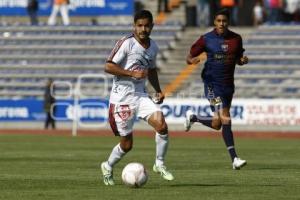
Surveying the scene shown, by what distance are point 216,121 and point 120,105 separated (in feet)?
16.3

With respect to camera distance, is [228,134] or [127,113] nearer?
[127,113]

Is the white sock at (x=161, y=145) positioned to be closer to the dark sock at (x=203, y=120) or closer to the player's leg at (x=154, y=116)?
the player's leg at (x=154, y=116)

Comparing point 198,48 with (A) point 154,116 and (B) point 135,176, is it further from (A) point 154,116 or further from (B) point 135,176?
(B) point 135,176

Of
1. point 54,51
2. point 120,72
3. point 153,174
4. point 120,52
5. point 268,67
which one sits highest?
point 120,52

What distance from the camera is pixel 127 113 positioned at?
14.1 meters

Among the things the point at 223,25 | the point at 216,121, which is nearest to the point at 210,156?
the point at 216,121

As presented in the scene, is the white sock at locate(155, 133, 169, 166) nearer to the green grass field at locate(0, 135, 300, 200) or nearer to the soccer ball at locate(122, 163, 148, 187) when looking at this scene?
the green grass field at locate(0, 135, 300, 200)

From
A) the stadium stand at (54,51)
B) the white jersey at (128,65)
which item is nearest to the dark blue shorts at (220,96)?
the white jersey at (128,65)

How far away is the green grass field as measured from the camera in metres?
12.6

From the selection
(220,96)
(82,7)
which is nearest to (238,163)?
(220,96)

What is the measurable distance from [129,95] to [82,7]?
101 feet

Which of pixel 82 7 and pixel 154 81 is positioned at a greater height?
pixel 154 81

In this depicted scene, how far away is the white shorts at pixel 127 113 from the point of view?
14.0m

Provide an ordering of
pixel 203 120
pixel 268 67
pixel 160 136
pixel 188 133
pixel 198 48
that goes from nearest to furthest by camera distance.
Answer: pixel 160 136
pixel 198 48
pixel 203 120
pixel 188 133
pixel 268 67
